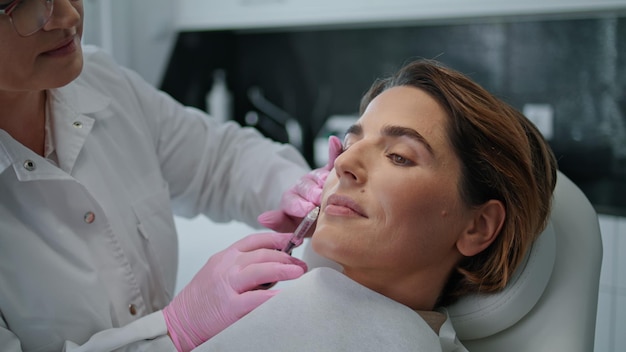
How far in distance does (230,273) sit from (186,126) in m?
0.54

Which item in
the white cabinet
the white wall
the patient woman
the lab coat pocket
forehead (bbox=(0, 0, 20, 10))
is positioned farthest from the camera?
the white wall

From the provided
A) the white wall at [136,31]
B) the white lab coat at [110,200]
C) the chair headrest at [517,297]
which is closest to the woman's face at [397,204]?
Result: the chair headrest at [517,297]

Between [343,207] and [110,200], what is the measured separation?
49 centimetres

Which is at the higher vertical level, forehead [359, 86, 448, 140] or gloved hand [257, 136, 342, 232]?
forehead [359, 86, 448, 140]

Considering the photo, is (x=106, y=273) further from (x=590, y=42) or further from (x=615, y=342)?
(x=590, y=42)

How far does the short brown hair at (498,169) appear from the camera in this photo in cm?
111

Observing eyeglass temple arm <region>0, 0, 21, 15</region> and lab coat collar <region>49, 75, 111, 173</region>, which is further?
lab coat collar <region>49, 75, 111, 173</region>

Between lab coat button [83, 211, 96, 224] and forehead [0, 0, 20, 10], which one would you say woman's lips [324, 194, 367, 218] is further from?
forehead [0, 0, 20, 10]

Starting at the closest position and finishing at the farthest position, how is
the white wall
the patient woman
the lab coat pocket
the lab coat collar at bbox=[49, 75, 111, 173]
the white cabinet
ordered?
1. the patient woman
2. the lab coat collar at bbox=[49, 75, 111, 173]
3. the lab coat pocket
4. the white cabinet
5. the white wall

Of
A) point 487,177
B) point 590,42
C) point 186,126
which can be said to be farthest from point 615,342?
point 186,126

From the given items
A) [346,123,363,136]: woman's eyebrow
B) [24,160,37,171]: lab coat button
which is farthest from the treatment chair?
[24,160,37,171]: lab coat button

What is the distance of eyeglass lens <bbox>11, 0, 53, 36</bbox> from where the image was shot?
0.97 m

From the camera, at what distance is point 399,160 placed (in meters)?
1.12

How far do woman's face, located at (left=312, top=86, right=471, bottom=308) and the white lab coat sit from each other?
379mm
